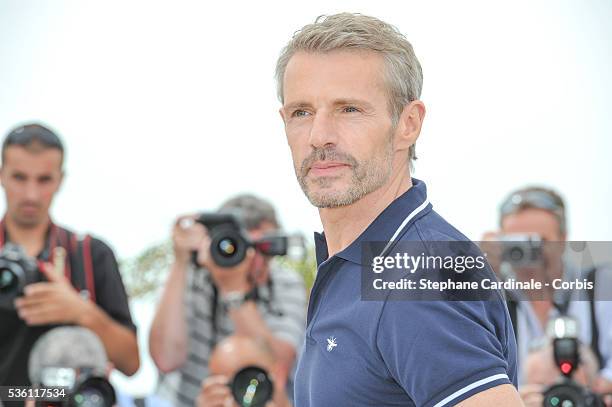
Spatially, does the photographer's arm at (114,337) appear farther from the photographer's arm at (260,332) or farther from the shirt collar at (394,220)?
the shirt collar at (394,220)

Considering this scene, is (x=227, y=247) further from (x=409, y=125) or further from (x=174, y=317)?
(x=409, y=125)

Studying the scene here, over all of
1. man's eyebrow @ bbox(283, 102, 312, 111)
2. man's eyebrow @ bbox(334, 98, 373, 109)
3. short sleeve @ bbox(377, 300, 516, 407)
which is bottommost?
short sleeve @ bbox(377, 300, 516, 407)

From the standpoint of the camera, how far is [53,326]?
3.00m

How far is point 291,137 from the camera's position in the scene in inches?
59.3

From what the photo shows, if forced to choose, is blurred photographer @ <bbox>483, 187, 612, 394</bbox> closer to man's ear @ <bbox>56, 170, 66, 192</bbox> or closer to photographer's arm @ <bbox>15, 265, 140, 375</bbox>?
photographer's arm @ <bbox>15, 265, 140, 375</bbox>

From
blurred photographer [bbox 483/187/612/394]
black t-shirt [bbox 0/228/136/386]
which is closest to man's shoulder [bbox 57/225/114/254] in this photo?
black t-shirt [bbox 0/228/136/386]

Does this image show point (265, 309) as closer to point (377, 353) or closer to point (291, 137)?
point (291, 137)

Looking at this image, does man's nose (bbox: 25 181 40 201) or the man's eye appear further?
man's nose (bbox: 25 181 40 201)

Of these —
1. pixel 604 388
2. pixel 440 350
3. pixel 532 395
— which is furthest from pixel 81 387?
pixel 440 350

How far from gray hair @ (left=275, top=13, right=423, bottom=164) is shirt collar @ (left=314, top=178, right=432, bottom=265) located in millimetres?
115

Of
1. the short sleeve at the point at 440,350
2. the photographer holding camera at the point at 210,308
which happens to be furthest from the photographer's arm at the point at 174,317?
the short sleeve at the point at 440,350

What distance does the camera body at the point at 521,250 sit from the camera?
311 cm

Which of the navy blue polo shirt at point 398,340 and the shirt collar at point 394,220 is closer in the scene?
the navy blue polo shirt at point 398,340

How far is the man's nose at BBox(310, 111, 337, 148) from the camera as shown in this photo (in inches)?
56.8
